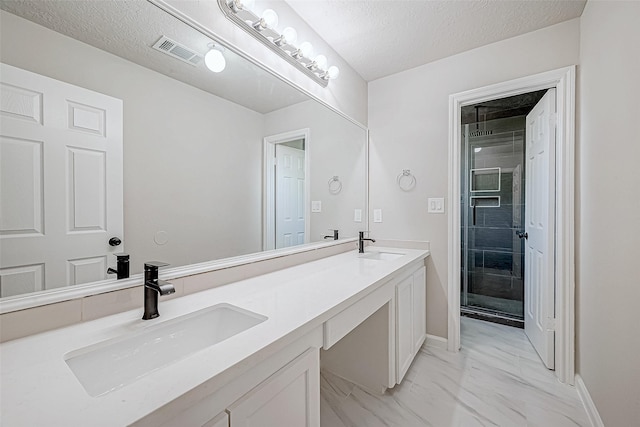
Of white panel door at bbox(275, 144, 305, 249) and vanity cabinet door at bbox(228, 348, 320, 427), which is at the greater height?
white panel door at bbox(275, 144, 305, 249)

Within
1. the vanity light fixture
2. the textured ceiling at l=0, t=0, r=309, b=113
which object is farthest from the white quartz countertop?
the vanity light fixture

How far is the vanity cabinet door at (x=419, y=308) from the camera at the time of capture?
1.91m

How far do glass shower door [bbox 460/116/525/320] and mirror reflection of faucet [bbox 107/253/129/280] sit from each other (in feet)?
10.5

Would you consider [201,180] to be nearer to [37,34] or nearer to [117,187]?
[117,187]

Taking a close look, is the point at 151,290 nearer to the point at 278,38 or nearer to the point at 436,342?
the point at 278,38

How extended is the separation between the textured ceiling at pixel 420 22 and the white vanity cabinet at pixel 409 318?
5.45ft

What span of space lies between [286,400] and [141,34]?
135cm

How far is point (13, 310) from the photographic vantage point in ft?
2.37

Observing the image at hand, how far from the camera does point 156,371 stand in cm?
60

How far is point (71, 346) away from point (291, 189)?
1.27 meters

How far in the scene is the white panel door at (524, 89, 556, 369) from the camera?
186cm

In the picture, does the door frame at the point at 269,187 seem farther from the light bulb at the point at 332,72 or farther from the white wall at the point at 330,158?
the light bulb at the point at 332,72

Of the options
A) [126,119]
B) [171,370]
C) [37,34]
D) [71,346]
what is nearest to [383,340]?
[171,370]

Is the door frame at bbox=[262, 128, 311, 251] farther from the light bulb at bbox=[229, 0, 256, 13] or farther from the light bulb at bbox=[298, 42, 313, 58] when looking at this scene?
the light bulb at bbox=[229, 0, 256, 13]
